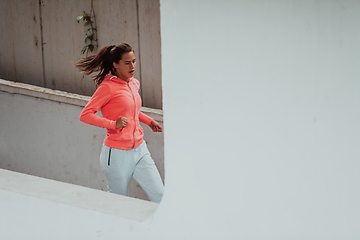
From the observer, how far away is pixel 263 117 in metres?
1.24

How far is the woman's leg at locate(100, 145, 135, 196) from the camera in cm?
277

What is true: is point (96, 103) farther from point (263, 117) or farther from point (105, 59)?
point (263, 117)

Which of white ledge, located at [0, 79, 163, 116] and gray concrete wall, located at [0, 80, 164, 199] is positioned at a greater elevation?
white ledge, located at [0, 79, 163, 116]

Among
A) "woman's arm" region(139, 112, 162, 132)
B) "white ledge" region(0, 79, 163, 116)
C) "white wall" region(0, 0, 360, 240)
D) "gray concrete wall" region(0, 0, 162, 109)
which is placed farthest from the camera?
"white ledge" region(0, 79, 163, 116)

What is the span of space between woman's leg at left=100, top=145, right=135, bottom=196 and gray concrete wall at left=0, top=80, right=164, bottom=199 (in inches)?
40.5

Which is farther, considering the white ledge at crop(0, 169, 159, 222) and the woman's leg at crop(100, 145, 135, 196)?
the woman's leg at crop(100, 145, 135, 196)

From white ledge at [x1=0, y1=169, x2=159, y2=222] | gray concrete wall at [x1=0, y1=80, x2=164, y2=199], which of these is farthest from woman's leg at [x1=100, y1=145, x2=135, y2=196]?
gray concrete wall at [x1=0, y1=80, x2=164, y2=199]

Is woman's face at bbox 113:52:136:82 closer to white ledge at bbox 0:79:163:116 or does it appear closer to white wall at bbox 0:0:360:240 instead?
white ledge at bbox 0:79:163:116

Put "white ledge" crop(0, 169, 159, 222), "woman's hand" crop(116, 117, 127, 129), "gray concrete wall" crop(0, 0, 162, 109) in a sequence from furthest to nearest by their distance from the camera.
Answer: "gray concrete wall" crop(0, 0, 162, 109), "woman's hand" crop(116, 117, 127, 129), "white ledge" crop(0, 169, 159, 222)

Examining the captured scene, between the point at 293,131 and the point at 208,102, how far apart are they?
0.29 metres

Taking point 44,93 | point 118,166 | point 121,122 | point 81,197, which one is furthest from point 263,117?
point 44,93

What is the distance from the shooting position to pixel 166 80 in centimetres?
137

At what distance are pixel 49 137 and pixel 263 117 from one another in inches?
142

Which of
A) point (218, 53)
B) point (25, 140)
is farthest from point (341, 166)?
point (25, 140)
